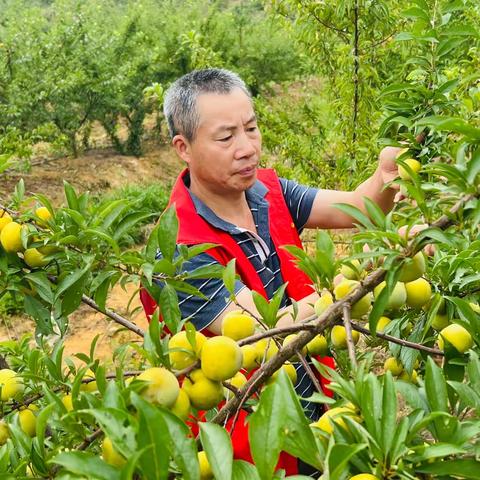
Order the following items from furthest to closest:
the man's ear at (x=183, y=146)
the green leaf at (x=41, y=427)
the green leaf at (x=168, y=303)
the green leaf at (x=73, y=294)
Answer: the man's ear at (x=183, y=146), the green leaf at (x=73, y=294), the green leaf at (x=168, y=303), the green leaf at (x=41, y=427)

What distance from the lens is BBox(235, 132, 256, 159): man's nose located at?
1.60 meters

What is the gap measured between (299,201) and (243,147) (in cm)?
36

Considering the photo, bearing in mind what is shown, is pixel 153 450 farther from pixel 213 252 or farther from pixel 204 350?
pixel 213 252

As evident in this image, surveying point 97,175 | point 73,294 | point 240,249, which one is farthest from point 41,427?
point 97,175

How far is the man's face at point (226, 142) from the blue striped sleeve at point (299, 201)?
0.28 meters

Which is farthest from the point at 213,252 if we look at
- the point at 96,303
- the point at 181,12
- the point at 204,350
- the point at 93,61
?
the point at 181,12

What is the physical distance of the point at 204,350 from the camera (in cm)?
75

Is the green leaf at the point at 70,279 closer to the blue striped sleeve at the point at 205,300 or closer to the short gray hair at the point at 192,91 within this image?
the blue striped sleeve at the point at 205,300

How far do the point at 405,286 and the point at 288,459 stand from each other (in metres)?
0.68

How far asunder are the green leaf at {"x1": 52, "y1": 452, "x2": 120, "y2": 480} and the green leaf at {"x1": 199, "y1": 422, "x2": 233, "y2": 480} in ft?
0.26

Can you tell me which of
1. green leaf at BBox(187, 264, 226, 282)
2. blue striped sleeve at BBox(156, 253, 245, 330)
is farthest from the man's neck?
green leaf at BBox(187, 264, 226, 282)

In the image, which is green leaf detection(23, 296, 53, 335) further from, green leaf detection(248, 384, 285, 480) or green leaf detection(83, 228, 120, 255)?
green leaf detection(248, 384, 285, 480)

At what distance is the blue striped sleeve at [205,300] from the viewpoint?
56.7 inches

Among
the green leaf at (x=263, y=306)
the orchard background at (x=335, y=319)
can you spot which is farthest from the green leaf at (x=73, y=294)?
the green leaf at (x=263, y=306)
